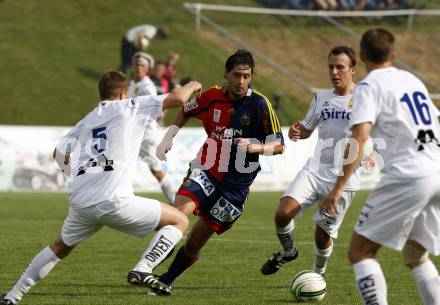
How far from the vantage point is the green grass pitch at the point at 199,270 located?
870cm

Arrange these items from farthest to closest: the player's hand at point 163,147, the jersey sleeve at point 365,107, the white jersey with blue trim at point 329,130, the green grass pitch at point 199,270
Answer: the white jersey with blue trim at point 329,130 < the player's hand at point 163,147 < the green grass pitch at point 199,270 < the jersey sleeve at point 365,107

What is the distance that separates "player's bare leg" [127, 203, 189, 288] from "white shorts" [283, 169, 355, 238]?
1.75 m

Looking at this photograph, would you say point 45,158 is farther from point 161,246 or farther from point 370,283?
point 370,283

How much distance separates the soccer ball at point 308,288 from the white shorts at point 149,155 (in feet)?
24.3

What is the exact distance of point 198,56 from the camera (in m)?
33.2

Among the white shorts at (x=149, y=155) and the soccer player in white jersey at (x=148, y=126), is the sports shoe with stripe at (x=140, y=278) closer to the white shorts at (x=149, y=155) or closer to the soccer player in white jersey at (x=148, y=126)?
the soccer player in white jersey at (x=148, y=126)

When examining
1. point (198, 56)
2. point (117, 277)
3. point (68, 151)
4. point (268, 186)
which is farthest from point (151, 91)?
point (198, 56)

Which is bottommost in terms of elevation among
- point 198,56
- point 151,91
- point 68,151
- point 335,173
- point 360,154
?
point 198,56

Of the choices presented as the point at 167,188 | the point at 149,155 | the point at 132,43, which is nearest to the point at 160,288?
the point at 167,188

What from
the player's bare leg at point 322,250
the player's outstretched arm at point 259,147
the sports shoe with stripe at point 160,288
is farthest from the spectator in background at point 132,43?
the sports shoe with stripe at point 160,288

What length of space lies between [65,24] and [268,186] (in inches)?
513

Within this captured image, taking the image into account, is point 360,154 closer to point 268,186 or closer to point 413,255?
point 413,255

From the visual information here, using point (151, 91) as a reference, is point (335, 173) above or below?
above

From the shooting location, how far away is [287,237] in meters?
9.86
